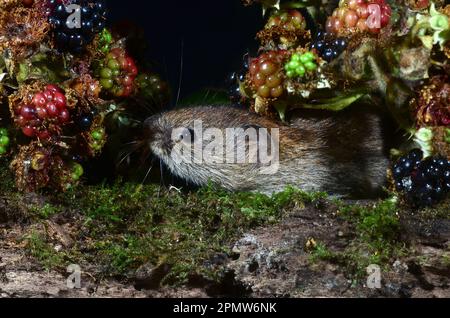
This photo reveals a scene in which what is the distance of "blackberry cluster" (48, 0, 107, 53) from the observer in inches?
101

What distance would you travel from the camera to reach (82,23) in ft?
8.51

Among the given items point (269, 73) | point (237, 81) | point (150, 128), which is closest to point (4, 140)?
point (150, 128)

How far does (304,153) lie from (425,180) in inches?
29.6

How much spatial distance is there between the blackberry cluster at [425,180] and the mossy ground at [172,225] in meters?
0.06

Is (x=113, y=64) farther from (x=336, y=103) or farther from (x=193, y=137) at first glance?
(x=336, y=103)

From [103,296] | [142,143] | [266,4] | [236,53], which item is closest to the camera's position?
[103,296]

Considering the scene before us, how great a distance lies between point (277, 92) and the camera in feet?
8.83

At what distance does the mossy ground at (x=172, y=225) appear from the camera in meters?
2.09

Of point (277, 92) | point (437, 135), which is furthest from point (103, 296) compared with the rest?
point (437, 135)

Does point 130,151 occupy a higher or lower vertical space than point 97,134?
lower

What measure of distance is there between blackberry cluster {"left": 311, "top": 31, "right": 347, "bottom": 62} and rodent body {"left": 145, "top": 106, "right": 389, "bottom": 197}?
1.53ft

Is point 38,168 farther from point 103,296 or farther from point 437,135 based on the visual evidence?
point 437,135

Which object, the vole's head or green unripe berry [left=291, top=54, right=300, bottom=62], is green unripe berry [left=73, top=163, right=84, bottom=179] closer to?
the vole's head

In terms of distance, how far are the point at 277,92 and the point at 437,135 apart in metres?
0.69
